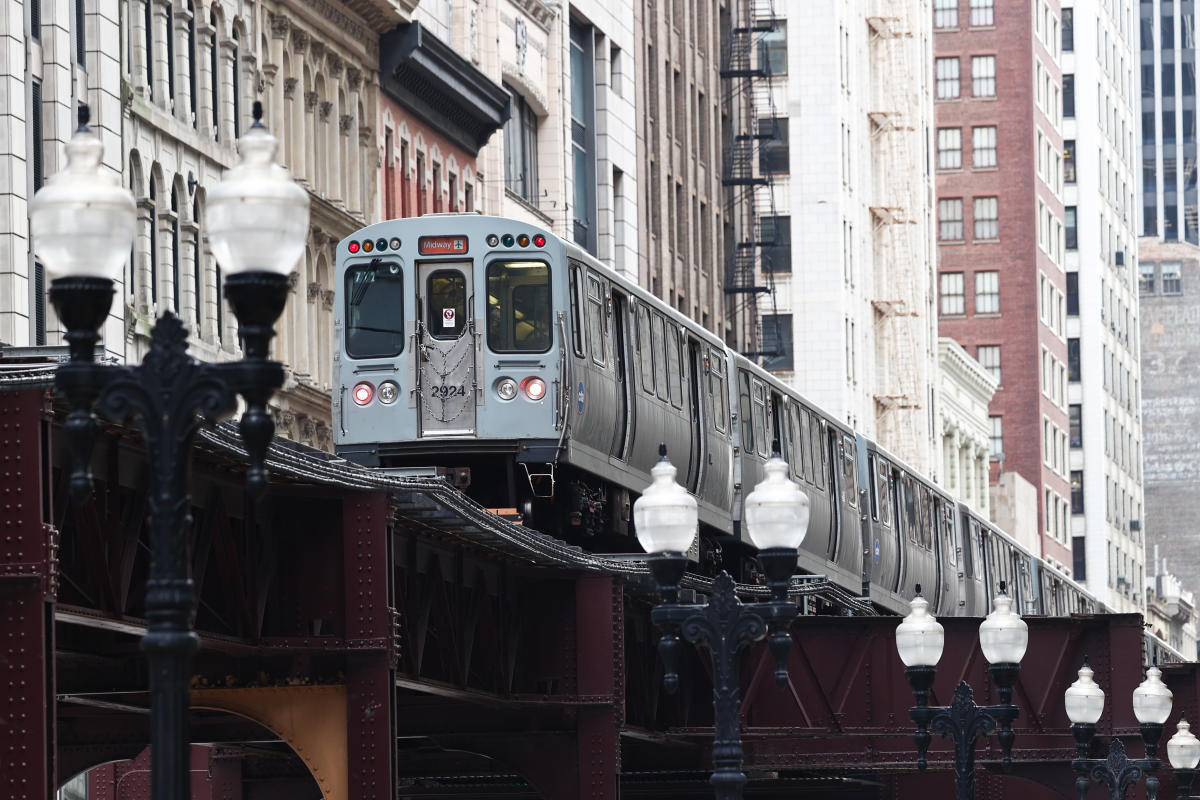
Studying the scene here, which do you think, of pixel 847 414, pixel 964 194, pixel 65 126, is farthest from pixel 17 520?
pixel 964 194

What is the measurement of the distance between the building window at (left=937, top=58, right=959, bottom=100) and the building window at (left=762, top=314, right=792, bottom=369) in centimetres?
4527

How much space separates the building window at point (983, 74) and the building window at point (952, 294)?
8.68 metres

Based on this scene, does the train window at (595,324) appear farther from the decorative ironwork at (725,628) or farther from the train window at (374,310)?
the decorative ironwork at (725,628)

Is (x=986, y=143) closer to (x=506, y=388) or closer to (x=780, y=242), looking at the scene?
(x=780, y=242)

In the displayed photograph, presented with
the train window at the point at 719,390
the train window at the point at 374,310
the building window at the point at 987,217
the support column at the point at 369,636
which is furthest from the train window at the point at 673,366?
the building window at the point at 987,217

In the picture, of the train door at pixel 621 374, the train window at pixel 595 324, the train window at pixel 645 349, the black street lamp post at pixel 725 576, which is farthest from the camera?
the train window at pixel 645 349

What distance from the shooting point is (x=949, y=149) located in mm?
137375

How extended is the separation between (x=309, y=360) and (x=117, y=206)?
1487 inches

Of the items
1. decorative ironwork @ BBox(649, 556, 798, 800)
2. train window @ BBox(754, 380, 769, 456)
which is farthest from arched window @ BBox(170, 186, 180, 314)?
decorative ironwork @ BBox(649, 556, 798, 800)

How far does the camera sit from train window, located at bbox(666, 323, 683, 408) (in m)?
37.0

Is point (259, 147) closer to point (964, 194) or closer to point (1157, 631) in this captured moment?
point (964, 194)

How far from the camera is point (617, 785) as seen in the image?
3241 centimetres

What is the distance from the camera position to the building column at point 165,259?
141 feet

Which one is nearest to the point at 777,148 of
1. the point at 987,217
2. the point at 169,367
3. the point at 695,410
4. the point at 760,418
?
the point at 987,217
